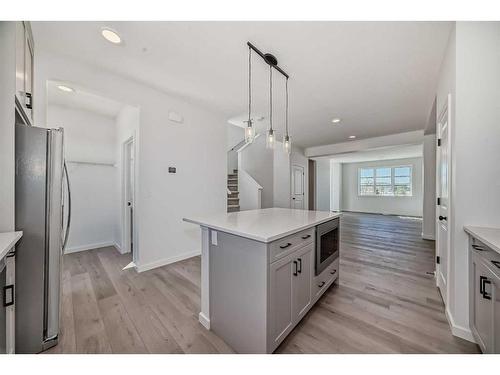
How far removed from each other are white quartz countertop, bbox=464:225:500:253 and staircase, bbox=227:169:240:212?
4027mm

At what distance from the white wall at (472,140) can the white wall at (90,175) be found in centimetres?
491

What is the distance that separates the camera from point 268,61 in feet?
7.04

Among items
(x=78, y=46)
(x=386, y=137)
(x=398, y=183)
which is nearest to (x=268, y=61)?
(x=78, y=46)

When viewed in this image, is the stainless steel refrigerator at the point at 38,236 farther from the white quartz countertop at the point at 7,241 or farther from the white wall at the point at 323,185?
the white wall at the point at 323,185

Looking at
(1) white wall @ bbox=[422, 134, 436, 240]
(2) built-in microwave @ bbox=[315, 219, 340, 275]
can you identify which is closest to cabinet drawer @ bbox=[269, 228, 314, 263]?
(2) built-in microwave @ bbox=[315, 219, 340, 275]

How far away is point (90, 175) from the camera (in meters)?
3.73

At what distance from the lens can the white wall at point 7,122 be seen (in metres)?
1.21

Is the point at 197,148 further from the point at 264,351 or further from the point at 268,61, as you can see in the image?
the point at 264,351

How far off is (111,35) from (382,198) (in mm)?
10556

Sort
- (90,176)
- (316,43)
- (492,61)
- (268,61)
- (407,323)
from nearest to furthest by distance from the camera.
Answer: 1. (492,61)
2. (407,323)
3. (316,43)
4. (268,61)
5. (90,176)

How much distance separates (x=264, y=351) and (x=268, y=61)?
2591 mm

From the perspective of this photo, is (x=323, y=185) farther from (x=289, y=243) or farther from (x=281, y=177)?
(x=289, y=243)

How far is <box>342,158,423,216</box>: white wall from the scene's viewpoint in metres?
8.25

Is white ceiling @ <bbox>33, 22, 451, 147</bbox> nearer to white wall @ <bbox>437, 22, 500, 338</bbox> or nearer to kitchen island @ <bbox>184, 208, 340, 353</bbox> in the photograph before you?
white wall @ <bbox>437, 22, 500, 338</bbox>
